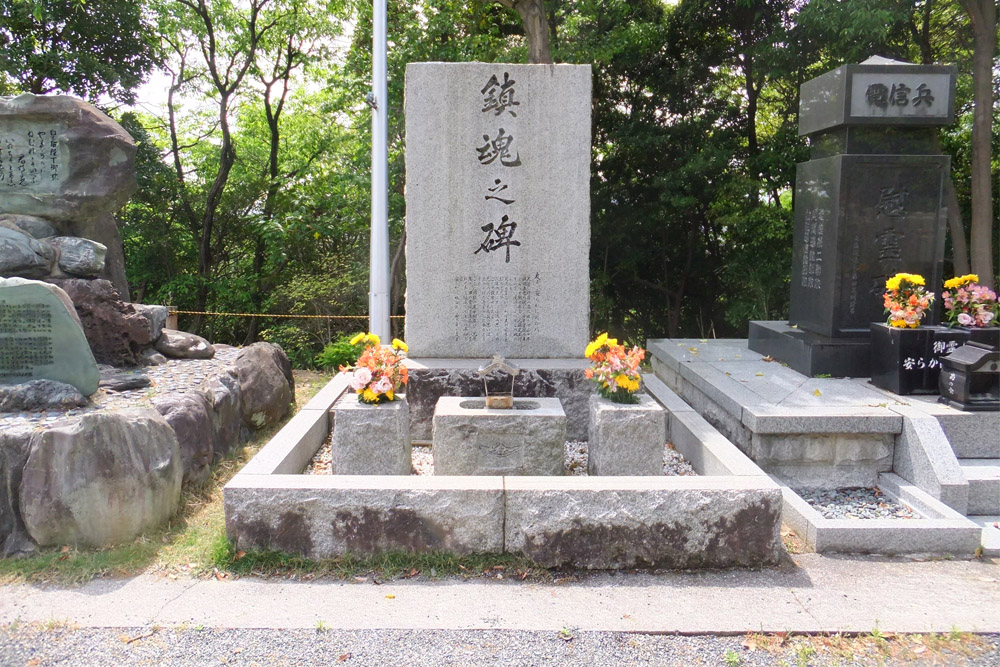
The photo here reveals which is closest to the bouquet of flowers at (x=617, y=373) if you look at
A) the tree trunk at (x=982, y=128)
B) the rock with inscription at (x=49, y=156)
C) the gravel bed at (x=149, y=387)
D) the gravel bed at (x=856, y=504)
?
the gravel bed at (x=856, y=504)

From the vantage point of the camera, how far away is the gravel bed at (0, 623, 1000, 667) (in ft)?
8.68

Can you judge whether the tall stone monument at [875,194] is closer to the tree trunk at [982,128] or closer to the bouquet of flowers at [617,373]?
the bouquet of flowers at [617,373]

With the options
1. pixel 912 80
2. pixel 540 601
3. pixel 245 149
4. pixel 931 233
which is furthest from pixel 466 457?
pixel 245 149

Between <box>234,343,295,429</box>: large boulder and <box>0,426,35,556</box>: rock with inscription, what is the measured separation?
2102 millimetres

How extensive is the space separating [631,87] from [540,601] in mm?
9174

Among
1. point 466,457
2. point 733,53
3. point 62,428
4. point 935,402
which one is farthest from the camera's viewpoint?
point 733,53

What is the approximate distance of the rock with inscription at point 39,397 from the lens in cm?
416

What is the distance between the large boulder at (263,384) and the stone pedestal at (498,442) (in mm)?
2349

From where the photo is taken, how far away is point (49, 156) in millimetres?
5914

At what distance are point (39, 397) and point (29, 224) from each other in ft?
7.72

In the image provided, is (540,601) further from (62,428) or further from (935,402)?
(935,402)

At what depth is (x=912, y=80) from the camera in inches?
223

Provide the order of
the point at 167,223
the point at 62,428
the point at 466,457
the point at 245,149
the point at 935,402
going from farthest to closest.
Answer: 1. the point at 245,149
2. the point at 167,223
3. the point at 935,402
4. the point at 466,457
5. the point at 62,428

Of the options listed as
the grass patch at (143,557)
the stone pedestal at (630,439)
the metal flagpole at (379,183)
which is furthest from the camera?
the metal flagpole at (379,183)
